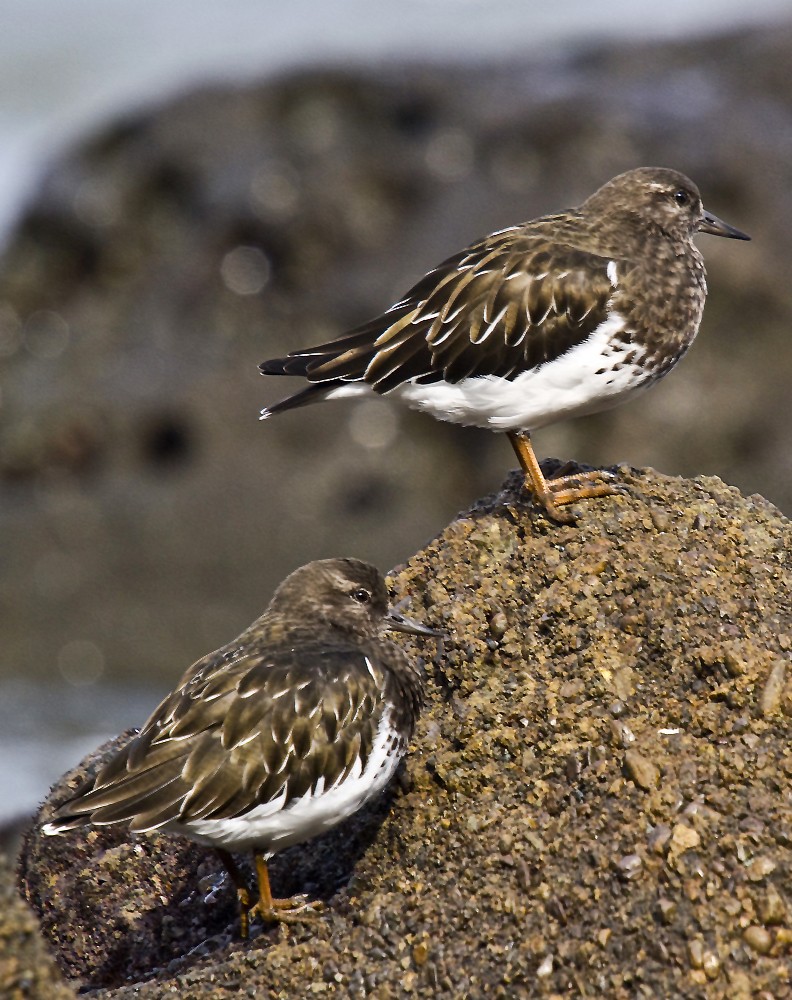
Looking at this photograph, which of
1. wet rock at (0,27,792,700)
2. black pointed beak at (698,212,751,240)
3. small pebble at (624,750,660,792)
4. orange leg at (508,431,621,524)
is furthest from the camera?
wet rock at (0,27,792,700)

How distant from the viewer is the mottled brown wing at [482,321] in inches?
178

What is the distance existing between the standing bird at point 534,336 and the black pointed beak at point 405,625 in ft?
1.79

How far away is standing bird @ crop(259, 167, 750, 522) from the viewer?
4.51 meters

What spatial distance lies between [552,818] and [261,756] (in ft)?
2.61

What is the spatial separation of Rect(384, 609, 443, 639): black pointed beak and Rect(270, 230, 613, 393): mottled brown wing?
84cm

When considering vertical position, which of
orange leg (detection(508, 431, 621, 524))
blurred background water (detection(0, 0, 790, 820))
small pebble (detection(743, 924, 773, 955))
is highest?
orange leg (detection(508, 431, 621, 524))

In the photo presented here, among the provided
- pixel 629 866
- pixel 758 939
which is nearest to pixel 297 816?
pixel 629 866

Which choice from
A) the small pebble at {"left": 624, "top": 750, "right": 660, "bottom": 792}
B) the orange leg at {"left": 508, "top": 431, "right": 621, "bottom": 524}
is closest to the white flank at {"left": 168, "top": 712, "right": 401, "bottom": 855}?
the small pebble at {"left": 624, "top": 750, "right": 660, "bottom": 792}

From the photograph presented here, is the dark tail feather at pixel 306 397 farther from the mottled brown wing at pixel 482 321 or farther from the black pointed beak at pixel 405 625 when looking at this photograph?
the black pointed beak at pixel 405 625

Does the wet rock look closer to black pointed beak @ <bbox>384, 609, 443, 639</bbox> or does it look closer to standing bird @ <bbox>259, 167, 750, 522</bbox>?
standing bird @ <bbox>259, 167, 750, 522</bbox>

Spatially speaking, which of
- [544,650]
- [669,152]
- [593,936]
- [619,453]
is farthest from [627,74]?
[593,936]

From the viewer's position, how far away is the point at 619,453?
9836 millimetres

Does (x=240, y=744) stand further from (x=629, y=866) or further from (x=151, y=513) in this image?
(x=151, y=513)

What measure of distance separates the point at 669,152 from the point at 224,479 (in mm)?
4068
